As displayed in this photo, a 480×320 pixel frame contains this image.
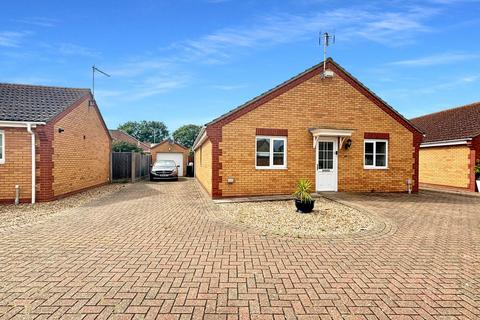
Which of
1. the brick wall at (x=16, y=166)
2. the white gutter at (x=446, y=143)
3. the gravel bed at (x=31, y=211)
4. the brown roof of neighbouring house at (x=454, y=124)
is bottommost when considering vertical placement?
the gravel bed at (x=31, y=211)

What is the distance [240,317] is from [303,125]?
9544mm

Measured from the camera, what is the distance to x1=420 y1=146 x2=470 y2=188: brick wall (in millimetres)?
14734

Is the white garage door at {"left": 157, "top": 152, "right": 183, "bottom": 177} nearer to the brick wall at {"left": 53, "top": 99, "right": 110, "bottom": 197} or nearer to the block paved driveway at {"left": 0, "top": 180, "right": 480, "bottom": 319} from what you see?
the brick wall at {"left": 53, "top": 99, "right": 110, "bottom": 197}

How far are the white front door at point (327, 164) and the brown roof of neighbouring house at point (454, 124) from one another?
340 inches

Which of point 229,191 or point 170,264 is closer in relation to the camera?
point 170,264

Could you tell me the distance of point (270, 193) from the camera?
11.1 m

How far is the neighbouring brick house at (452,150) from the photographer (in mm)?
14359

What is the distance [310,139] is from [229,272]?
8.55 meters

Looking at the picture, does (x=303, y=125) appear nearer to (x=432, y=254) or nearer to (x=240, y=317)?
(x=432, y=254)

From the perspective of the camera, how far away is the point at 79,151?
43.3ft

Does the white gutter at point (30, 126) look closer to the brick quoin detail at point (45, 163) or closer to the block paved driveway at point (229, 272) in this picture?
the brick quoin detail at point (45, 163)

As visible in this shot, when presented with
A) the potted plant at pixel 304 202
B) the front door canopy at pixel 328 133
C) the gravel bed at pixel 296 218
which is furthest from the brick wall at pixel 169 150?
the potted plant at pixel 304 202

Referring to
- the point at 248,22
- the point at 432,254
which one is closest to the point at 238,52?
the point at 248,22

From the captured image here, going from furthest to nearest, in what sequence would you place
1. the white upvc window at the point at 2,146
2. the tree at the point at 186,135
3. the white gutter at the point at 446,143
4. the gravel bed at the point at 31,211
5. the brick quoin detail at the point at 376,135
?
the tree at the point at 186,135 < the white gutter at the point at 446,143 < the brick quoin detail at the point at 376,135 < the white upvc window at the point at 2,146 < the gravel bed at the point at 31,211
